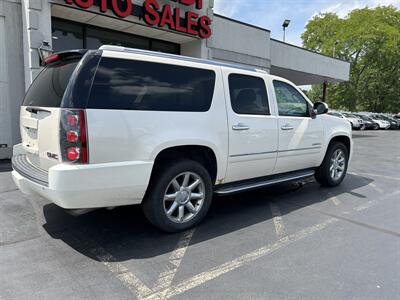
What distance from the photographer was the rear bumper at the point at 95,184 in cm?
314

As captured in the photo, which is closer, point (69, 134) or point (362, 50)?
point (69, 134)

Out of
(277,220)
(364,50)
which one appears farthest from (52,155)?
(364,50)

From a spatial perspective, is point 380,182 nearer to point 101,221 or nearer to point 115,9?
point 101,221

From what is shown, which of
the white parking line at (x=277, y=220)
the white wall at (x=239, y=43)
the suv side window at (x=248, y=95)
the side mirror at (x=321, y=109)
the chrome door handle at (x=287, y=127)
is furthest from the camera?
the white wall at (x=239, y=43)

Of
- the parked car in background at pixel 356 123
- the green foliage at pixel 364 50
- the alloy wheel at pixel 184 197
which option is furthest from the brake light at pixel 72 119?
the green foliage at pixel 364 50

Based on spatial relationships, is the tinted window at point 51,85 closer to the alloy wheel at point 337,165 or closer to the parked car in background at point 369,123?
the alloy wheel at point 337,165

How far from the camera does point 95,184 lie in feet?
10.6

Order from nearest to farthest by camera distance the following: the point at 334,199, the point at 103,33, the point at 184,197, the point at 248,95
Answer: the point at 184,197, the point at 248,95, the point at 334,199, the point at 103,33

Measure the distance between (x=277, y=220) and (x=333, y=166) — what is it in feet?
7.62

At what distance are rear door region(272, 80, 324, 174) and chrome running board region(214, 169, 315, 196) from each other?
87mm

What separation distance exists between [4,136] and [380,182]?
29.0 ft

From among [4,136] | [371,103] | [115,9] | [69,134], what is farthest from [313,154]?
[371,103]

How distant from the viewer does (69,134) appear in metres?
3.16

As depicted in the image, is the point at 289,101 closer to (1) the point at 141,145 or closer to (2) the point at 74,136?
(1) the point at 141,145
